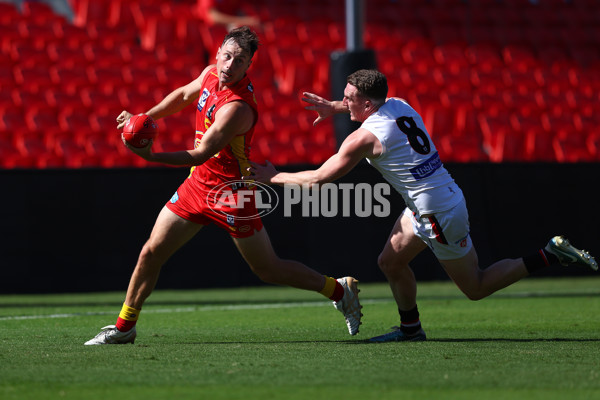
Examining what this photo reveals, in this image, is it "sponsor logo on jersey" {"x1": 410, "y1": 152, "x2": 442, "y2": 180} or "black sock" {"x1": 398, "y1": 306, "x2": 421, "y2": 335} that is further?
"black sock" {"x1": 398, "y1": 306, "x2": 421, "y2": 335}

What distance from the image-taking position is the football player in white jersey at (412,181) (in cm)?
643

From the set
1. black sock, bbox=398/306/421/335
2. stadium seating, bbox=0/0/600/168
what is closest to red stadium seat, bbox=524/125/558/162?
stadium seating, bbox=0/0/600/168

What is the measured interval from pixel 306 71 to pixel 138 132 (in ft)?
39.0

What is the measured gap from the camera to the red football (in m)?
6.21

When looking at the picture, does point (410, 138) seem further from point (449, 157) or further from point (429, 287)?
point (449, 157)

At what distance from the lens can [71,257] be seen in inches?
468

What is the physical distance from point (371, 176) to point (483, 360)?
7.03m

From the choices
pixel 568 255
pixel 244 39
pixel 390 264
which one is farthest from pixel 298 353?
pixel 244 39

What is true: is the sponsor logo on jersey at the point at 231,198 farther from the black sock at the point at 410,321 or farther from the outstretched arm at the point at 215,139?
the black sock at the point at 410,321

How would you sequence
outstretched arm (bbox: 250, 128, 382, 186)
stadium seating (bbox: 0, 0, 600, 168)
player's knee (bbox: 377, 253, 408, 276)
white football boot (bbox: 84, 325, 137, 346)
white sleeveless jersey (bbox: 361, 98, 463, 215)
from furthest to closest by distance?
stadium seating (bbox: 0, 0, 600, 168) → player's knee (bbox: 377, 253, 408, 276) → white football boot (bbox: 84, 325, 137, 346) → white sleeveless jersey (bbox: 361, 98, 463, 215) → outstretched arm (bbox: 250, 128, 382, 186)

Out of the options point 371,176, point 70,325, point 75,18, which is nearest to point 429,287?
point 371,176

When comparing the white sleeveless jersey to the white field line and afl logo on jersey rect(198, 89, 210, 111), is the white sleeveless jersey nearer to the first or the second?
afl logo on jersey rect(198, 89, 210, 111)

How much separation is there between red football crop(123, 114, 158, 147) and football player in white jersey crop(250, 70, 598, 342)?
77 cm

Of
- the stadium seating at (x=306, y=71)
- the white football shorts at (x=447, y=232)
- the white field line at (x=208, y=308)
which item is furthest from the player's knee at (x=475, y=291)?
the stadium seating at (x=306, y=71)
